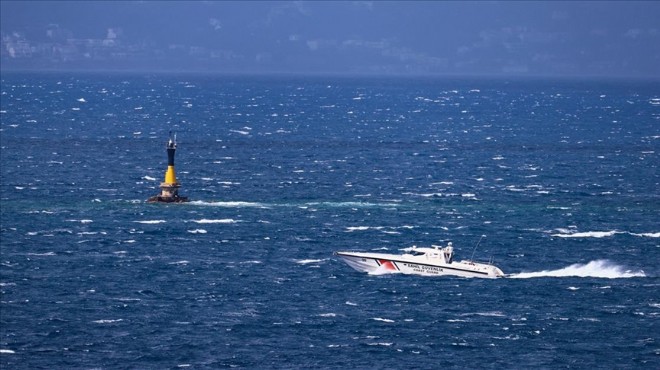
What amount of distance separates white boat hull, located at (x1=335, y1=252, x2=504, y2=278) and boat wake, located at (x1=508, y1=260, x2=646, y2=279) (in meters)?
2.23

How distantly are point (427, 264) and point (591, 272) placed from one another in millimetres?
11549

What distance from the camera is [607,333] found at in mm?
88125

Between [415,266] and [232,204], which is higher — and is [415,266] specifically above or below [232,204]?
above

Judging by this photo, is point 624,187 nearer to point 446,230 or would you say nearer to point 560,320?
point 446,230

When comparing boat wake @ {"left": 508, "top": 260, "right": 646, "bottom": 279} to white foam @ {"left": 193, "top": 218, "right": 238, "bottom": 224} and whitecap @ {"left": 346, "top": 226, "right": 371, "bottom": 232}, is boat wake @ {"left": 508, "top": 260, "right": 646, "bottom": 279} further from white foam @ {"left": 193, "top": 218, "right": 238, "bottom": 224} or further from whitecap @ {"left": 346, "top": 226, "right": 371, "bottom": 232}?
white foam @ {"left": 193, "top": 218, "right": 238, "bottom": 224}

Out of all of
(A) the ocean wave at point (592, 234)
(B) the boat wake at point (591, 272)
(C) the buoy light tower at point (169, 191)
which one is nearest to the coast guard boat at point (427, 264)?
(B) the boat wake at point (591, 272)

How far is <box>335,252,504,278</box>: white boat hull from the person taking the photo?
339ft

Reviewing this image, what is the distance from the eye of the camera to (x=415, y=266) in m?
104

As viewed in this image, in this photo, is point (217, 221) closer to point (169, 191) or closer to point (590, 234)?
point (169, 191)

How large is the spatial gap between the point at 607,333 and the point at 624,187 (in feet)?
238

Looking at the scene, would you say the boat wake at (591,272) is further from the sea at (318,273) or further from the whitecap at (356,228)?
the whitecap at (356,228)

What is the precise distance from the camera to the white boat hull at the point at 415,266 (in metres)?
103

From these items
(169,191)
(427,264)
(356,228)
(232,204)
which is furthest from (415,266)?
(232,204)

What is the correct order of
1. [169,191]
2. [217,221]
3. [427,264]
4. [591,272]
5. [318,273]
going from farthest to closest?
1. [169,191]
2. [217,221]
3. [591,272]
4. [318,273]
5. [427,264]
